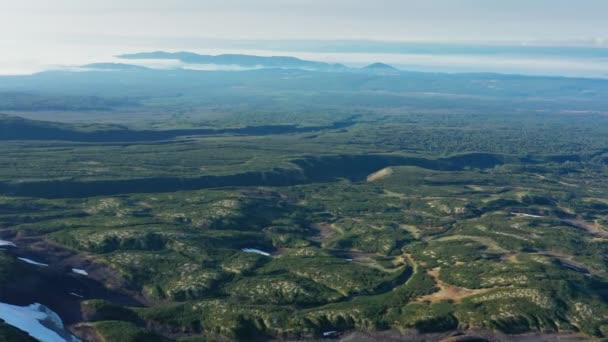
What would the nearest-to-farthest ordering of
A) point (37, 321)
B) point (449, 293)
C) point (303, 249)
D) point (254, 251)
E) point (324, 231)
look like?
point (37, 321) → point (449, 293) → point (303, 249) → point (254, 251) → point (324, 231)

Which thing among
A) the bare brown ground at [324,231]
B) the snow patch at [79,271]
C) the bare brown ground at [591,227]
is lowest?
the bare brown ground at [324,231]

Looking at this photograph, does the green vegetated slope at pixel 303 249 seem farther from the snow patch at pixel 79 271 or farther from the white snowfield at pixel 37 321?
the white snowfield at pixel 37 321

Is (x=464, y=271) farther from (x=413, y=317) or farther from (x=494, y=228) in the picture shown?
(x=494, y=228)

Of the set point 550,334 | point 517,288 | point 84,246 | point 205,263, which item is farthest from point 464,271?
point 84,246

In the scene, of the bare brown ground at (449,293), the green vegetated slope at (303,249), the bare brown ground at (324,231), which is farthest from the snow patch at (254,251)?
the bare brown ground at (449,293)

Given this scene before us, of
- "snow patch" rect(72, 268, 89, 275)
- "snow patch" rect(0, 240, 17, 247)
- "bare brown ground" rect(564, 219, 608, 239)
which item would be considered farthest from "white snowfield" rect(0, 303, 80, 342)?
"bare brown ground" rect(564, 219, 608, 239)

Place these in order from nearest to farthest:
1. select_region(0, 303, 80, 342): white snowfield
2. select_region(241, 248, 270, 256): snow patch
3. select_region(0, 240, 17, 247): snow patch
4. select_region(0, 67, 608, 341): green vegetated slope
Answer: select_region(0, 303, 80, 342): white snowfield
select_region(0, 67, 608, 341): green vegetated slope
select_region(0, 240, 17, 247): snow patch
select_region(241, 248, 270, 256): snow patch

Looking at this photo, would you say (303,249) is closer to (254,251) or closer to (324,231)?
(254,251)

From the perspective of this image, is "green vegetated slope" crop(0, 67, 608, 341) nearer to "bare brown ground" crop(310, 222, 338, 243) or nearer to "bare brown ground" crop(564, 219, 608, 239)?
"bare brown ground" crop(564, 219, 608, 239)

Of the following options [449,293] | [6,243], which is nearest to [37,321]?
[6,243]
